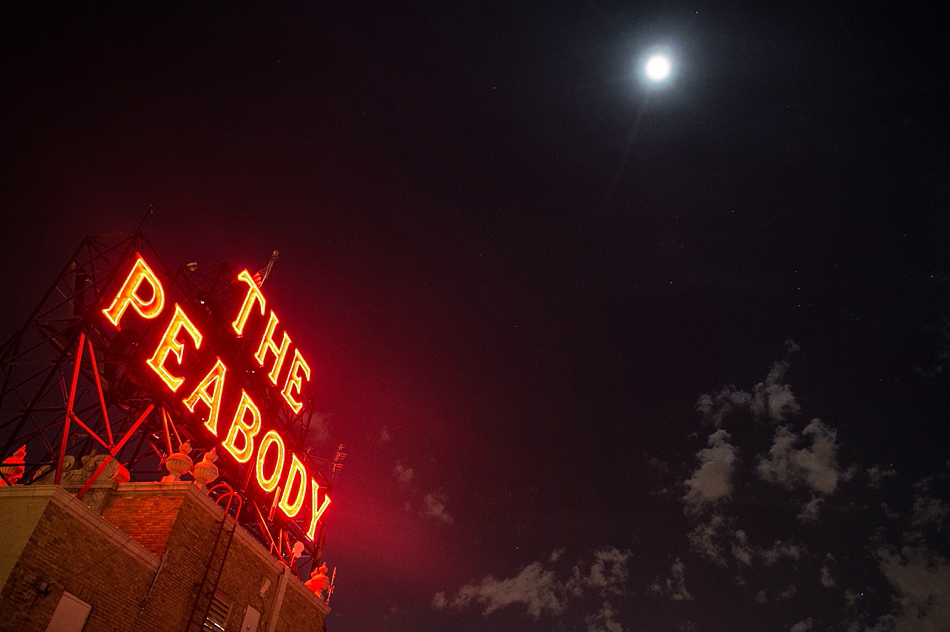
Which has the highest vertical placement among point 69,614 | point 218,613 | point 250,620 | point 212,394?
point 212,394

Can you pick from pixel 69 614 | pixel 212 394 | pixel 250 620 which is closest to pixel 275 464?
pixel 212 394

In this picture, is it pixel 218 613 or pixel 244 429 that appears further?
pixel 244 429

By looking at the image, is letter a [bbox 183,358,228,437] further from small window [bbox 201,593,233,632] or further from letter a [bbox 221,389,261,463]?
small window [bbox 201,593,233,632]

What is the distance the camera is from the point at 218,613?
1457cm

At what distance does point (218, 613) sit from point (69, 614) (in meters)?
4.68

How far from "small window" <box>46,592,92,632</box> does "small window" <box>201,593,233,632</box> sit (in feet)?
11.9

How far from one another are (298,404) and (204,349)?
20.8ft

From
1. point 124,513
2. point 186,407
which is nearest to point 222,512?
point 124,513

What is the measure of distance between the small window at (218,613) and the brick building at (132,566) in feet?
0.08

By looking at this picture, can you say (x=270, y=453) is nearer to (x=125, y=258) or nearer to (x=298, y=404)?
(x=298, y=404)

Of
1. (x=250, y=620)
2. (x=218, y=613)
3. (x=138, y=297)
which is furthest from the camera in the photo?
(x=250, y=620)

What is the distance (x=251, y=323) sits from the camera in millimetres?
22281

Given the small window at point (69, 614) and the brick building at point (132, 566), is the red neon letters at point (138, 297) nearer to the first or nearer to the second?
the brick building at point (132, 566)

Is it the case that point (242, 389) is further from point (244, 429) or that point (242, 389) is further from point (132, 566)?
point (132, 566)
